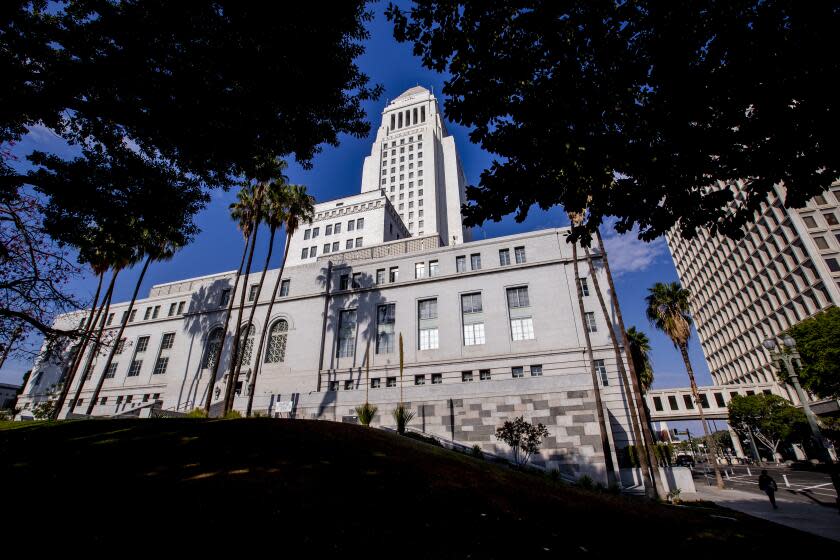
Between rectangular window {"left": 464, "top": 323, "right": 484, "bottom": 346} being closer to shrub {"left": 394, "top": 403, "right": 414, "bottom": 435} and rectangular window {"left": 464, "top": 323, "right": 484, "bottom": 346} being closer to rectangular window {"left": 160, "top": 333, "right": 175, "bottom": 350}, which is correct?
Answer: shrub {"left": 394, "top": 403, "right": 414, "bottom": 435}

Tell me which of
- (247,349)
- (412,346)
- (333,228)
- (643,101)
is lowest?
(643,101)

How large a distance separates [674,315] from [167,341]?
54776 millimetres

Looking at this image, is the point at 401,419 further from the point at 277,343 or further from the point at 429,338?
the point at 277,343

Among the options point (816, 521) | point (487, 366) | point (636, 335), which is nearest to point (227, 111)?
point (816, 521)

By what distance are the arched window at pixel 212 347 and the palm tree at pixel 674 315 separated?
43010 mm

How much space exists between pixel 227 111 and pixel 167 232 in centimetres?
550

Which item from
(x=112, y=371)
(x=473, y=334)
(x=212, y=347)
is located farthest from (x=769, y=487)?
(x=112, y=371)

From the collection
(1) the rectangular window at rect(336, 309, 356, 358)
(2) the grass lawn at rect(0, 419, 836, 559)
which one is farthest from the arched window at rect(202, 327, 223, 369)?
(2) the grass lawn at rect(0, 419, 836, 559)

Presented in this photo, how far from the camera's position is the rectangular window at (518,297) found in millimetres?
32719

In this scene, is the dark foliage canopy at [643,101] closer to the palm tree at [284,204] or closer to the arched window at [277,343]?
the palm tree at [284,204]

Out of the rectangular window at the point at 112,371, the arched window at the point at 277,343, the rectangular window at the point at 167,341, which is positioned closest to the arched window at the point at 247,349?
the arched window at the point at 277,343

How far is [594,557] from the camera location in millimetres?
6324

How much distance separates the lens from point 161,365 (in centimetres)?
4338

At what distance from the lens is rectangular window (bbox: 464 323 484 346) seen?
1275 inches
